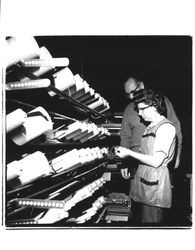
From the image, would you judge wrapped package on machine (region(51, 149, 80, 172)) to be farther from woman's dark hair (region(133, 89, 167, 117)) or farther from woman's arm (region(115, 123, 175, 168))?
woman's dark hair (region(133, 89, 167, 117))

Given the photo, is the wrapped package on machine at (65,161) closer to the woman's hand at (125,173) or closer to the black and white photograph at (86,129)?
the black and white photograph at (86,129)

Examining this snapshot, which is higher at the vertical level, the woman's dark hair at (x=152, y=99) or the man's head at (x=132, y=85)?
the man's head at (x=132, y=85)

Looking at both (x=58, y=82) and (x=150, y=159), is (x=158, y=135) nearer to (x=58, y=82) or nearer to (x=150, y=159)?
(x=150, y=159)

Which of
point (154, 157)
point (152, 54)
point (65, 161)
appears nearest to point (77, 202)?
point (65, 161)

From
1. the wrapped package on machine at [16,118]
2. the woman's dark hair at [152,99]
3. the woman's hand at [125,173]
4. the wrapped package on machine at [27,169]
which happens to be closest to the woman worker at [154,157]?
the woman's dark hair at [152,99]

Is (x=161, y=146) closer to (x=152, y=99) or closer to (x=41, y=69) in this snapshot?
(x=152, y=99)

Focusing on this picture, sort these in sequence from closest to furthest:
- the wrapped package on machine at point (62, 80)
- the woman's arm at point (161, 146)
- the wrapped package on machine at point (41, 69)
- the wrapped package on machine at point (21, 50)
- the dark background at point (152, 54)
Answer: the wrapped package on machine at point (21, 50) → the wrapped package on machine at point (41, 69) → the wrapped package on machine at point (62, 80) → the dark background at point (152, 54) → the woman's arm at point (161, 146)

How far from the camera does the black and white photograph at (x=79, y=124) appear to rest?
1.34 metres

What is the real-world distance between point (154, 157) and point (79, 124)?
49 cm

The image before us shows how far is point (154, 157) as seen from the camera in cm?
187

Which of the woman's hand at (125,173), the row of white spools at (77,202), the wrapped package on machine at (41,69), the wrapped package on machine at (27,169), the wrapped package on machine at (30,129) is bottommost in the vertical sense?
the row of white spools at (77,202)

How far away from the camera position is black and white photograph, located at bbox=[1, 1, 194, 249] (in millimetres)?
1336

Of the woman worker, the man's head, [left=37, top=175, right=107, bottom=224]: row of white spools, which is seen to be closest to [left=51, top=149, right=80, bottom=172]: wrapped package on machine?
[left=37, top=175, right=107, bottom=224]: row of white spools

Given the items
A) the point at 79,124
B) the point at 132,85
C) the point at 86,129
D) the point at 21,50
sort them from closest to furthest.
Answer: the point at 21,50
the point at 79,124
the point at 86,129
the point at 132,85
